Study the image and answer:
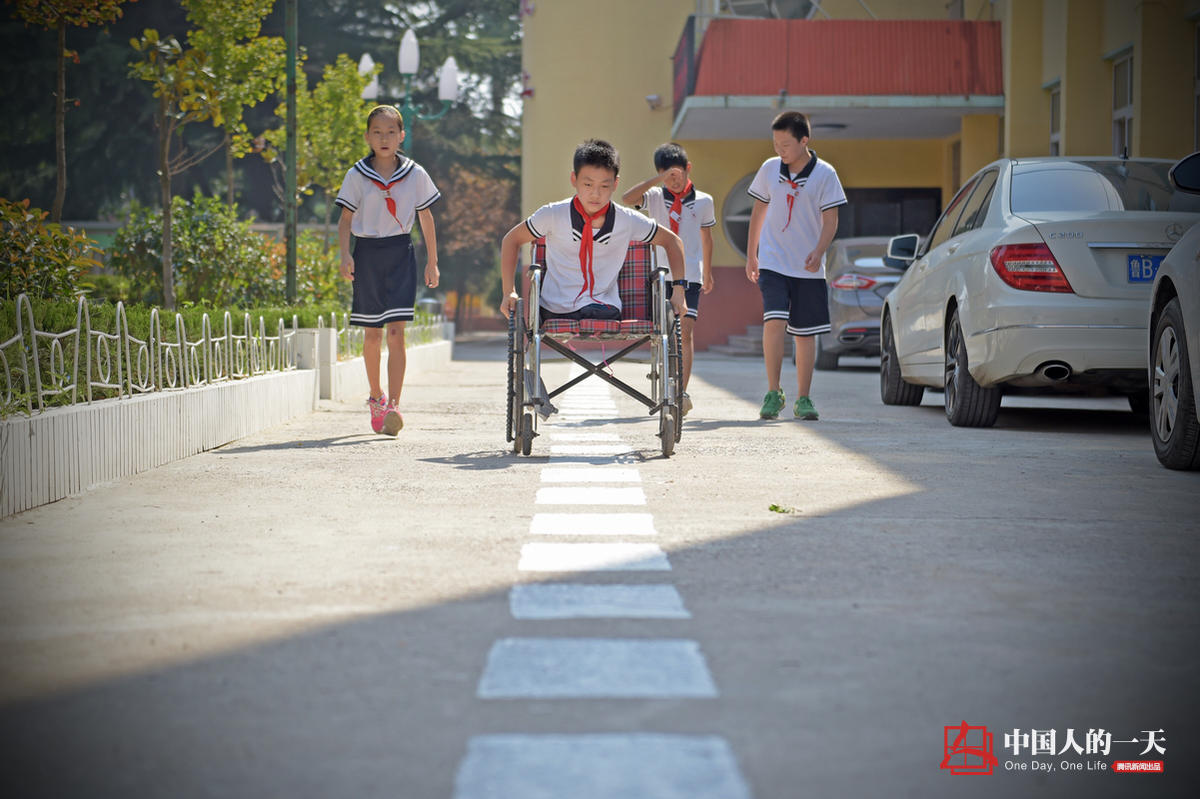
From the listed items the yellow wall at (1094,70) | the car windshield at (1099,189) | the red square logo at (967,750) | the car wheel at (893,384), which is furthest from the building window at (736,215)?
the red square logo at (967,750)

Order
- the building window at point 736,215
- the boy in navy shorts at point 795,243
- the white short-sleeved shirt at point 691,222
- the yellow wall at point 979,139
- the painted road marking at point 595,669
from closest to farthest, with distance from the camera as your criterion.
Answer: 1. the painted road marking at point 595,669
2. the boy in navy shorts at point 795,243
3. the white short-sleeved shirt at point 691,222
4. the yellow wall at point 979,139
5. the building window at point 736,215

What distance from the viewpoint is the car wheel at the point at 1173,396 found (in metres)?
7.55

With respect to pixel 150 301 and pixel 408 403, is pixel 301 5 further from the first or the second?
pixel 408 403

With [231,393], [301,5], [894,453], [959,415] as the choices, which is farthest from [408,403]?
[301,5]

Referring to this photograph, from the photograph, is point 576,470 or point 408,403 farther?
point 408,403

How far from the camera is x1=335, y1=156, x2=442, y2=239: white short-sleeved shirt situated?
1038cm

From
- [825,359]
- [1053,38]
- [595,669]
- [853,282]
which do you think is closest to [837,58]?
[1053,38]

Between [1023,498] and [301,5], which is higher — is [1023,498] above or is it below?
below

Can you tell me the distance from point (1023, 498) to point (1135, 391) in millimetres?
3465

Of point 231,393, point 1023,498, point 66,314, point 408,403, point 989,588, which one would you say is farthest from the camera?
point 408,403

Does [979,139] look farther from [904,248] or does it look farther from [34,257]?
[34,257]

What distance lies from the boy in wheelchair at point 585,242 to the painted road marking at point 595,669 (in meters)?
5.02

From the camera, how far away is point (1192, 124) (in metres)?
17.5

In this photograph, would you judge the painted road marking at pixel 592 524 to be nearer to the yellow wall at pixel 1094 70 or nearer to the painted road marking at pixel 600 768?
the painted road marking at pixel 600 768
